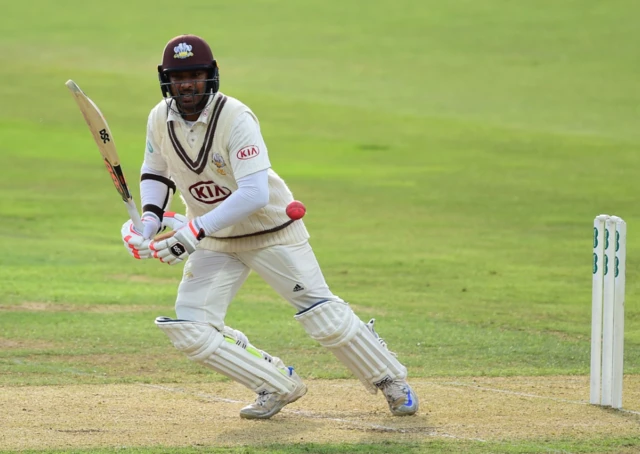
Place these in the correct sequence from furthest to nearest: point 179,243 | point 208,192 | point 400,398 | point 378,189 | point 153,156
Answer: point 378,189 < point 153,156 < point 400,398 < point 208,192 < point 179,243

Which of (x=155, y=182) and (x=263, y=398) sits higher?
(x=155, y=182)

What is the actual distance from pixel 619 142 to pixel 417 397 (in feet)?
65.9

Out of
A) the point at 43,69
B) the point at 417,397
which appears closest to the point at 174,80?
the point at 417,397

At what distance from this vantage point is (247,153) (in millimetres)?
6891

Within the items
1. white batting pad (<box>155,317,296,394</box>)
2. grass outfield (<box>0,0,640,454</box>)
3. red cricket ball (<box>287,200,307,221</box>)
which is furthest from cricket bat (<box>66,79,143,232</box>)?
grass outfield (<box>0,0,640,454</box>)

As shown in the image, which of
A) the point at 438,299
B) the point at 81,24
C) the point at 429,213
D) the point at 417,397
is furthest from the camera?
the point at 81,24

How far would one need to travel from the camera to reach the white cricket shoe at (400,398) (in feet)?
23.9

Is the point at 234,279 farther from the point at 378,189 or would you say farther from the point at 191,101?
the point at 378,189

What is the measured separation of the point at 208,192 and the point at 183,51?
807 mm

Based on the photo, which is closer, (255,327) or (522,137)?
(255,327)

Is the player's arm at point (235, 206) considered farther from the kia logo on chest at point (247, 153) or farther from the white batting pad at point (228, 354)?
the white batting pad at point (228, 354)

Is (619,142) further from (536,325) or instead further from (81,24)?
(81,24)

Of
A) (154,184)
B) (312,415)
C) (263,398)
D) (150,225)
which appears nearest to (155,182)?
(154,184)

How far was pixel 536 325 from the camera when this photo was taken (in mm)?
10969
